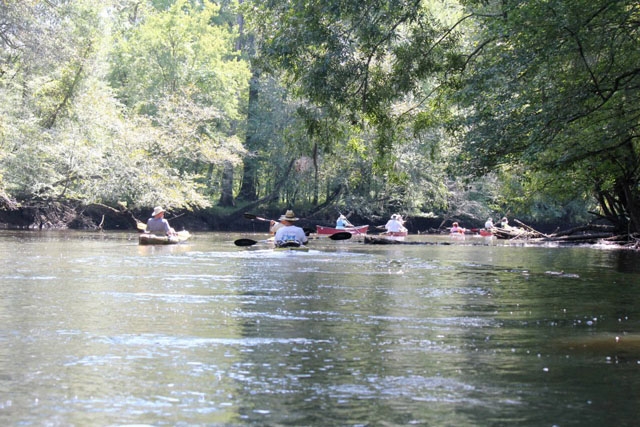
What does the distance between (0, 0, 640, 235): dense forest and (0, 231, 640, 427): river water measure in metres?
4.39

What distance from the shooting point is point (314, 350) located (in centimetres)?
851

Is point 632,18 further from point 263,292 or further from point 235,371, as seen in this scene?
point 235,371

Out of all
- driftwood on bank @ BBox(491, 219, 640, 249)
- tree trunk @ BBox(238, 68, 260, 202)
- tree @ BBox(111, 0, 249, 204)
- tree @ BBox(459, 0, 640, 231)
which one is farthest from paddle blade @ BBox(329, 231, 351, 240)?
tree trunk @ BBox(238, 68, 260, 202)

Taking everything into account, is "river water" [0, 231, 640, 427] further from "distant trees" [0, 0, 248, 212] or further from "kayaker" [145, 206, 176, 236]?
"distant trees" [0, 0, 248, 212]

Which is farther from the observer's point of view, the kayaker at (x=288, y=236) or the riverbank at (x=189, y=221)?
the riverbank at (x=189, y=221)

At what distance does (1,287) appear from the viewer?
46.4 ft

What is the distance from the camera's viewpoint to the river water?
6.12 m

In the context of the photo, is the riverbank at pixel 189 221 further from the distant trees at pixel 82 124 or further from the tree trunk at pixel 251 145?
the tree trunk at pixel 251 145

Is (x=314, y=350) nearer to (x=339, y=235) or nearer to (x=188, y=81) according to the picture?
(x=339, y=235)

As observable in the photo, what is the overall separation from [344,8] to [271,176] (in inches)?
1534

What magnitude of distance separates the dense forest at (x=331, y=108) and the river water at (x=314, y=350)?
4.39 metres

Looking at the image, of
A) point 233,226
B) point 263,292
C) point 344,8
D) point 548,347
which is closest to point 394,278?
point 263,292

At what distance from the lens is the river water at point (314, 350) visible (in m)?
6.12

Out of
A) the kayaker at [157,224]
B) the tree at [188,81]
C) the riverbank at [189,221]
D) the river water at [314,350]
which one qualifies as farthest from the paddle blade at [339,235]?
the tree at [188,81]
